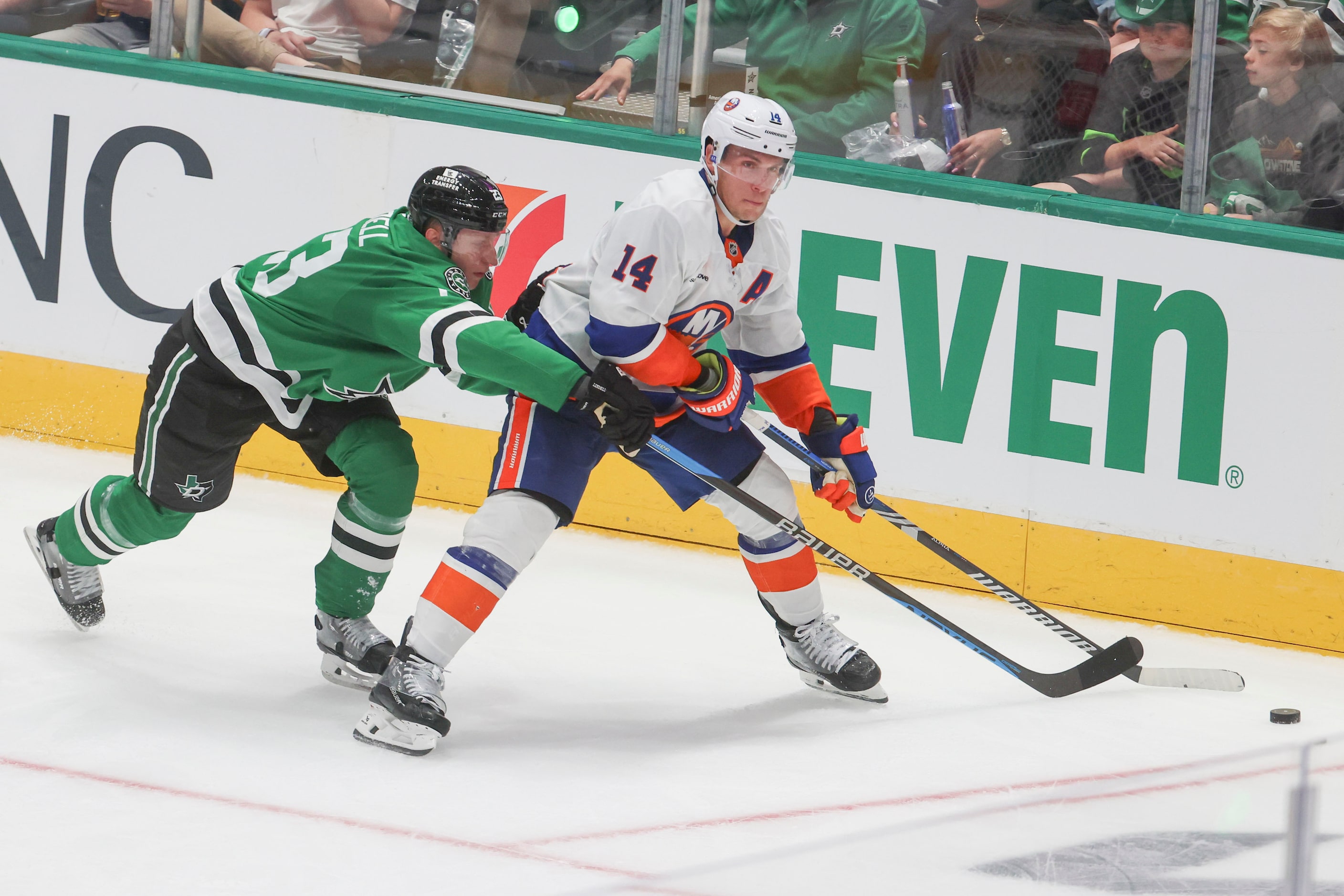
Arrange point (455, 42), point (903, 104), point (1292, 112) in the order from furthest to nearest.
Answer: point (455, 42)
point (903, 104)
point (1292, 112)

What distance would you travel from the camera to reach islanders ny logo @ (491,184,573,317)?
14.3ft

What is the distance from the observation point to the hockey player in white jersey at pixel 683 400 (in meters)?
2.82

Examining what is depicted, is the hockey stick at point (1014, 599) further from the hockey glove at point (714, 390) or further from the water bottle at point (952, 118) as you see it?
the water bottle at point (952, 118)

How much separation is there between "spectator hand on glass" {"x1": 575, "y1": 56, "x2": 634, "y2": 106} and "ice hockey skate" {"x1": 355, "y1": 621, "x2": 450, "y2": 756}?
6.79 feet

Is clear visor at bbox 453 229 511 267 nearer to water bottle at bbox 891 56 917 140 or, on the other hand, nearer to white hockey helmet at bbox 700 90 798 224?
white hockey helmet at bbox 700 90 798 224

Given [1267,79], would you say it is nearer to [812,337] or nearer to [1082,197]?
[1082,197]

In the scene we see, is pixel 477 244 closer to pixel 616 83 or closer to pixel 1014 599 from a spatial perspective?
A: pixel 1014 599

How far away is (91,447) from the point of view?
474 cm

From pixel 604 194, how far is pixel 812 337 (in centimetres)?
72

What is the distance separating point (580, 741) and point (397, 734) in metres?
0.37

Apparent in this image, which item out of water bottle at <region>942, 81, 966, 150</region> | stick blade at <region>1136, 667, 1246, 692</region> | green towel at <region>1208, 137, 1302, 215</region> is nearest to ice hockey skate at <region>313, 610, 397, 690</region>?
stick blade at <region>1136, 667, 1246, 692</region>

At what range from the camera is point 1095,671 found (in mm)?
3338

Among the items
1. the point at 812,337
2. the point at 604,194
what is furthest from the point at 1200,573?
the point at 604,194

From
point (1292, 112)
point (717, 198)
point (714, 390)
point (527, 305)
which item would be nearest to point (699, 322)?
point (714, 390)
